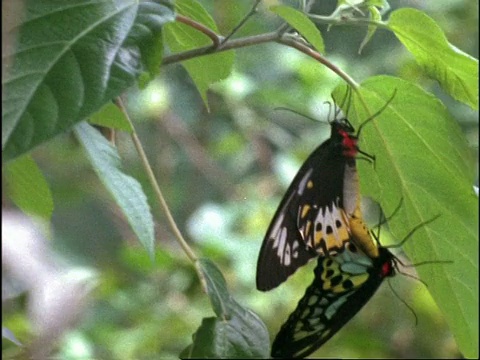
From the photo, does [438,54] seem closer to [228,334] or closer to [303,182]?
[303,182]

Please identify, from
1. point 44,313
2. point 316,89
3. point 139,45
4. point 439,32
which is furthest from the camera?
point 316,89

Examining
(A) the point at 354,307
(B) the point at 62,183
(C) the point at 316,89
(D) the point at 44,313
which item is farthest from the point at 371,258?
(B) the point at 62,183

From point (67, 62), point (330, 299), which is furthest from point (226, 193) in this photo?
point (67, 62)

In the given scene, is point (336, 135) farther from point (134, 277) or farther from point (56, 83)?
point (134, 277)

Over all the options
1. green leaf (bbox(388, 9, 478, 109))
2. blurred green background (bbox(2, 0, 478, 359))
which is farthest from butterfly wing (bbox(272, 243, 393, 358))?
blurred green background (bbox(2, 0, 478, 359))

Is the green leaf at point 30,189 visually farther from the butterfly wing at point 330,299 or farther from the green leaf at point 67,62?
the butterfly wing at point 330,299

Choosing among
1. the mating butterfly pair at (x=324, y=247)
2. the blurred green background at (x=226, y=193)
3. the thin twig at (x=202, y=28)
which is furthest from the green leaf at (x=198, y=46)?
the blurred green background at (x=226, y=193)
